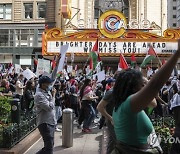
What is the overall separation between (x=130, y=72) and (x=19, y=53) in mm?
39590

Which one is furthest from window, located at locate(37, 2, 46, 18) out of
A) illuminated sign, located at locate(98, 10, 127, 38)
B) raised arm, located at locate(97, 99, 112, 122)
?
raised arm, located at locate(97, 99, 112, 122)

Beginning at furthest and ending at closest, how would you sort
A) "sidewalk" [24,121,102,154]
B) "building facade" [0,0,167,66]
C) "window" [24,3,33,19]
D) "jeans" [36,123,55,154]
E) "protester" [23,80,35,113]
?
"window" [24,3,33,19], "building facade" [0,0,167,66], "protester" [23,80,35,113], "sidewalk" [24,121,102,154], "jeans" [36,123,55,154]

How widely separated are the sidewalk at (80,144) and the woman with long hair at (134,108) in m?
5.21

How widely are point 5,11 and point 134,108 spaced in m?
42.7

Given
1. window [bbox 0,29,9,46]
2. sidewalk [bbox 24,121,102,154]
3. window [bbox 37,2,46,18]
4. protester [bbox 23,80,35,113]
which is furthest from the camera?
window [bbox 37,2,46,18]

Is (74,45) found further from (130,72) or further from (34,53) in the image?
(130,72)

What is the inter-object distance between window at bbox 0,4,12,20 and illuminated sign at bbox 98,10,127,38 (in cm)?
1506

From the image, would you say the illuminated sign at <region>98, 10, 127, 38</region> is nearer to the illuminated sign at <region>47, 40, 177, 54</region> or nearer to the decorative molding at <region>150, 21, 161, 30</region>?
the illuminated sign at <region>47, 40, 177, 54</region>

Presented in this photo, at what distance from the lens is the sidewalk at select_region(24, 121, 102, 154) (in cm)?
820

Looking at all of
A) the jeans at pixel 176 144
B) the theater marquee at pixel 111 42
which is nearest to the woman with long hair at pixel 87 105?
the jeans at pixel 176 144

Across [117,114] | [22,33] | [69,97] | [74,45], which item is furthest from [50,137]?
[22,33]

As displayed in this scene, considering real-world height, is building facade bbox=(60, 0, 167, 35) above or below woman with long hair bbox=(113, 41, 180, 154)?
above

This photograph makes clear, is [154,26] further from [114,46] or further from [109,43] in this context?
[109,43]

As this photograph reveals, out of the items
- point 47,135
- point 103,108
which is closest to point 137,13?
point 47,135
